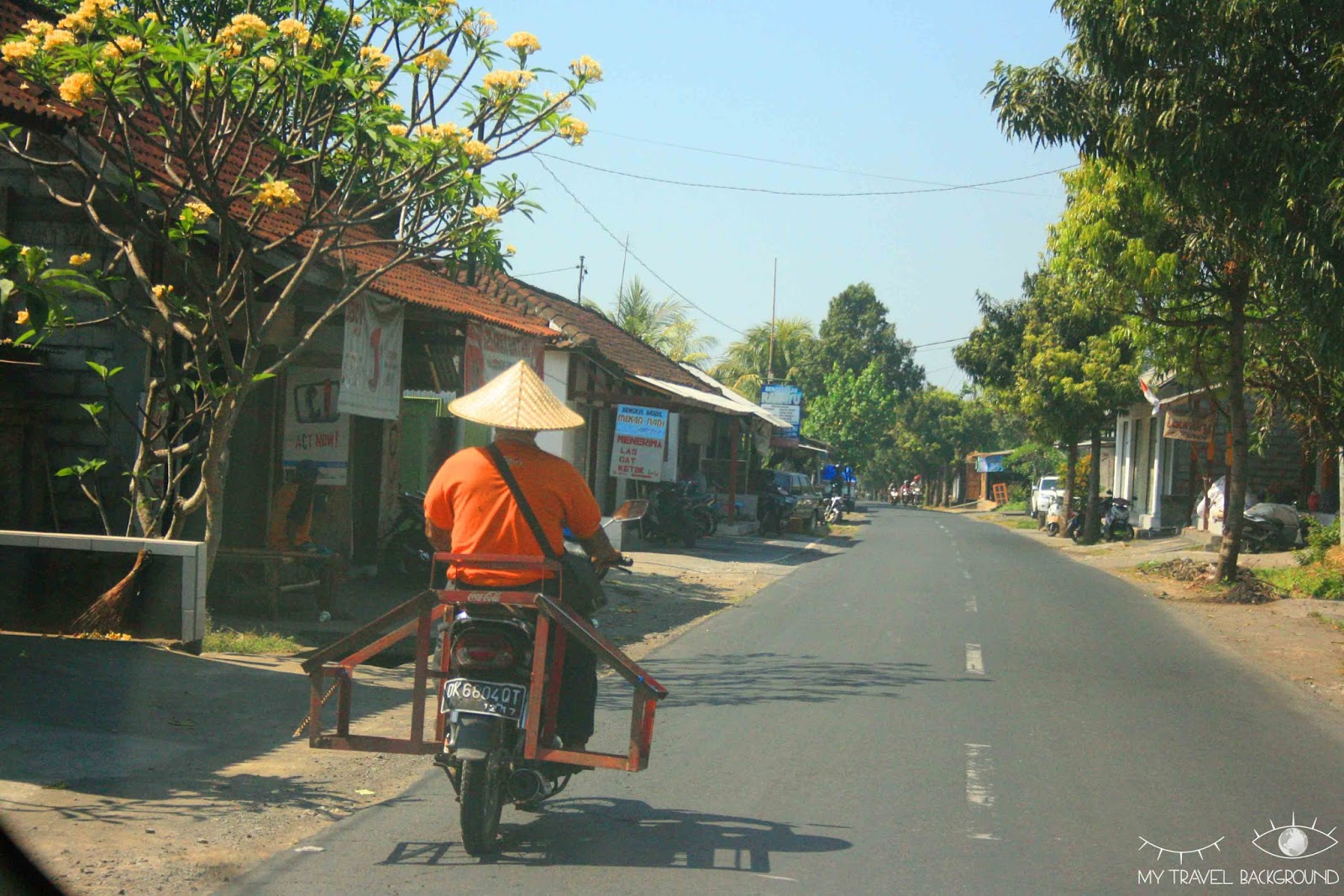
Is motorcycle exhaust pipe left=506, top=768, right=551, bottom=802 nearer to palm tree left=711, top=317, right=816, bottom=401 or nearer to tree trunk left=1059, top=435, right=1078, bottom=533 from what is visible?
tree trunk left=1059, top=435, right=1078, bottom=533

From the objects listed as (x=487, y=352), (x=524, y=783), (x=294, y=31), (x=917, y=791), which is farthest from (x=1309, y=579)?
(x=524, y=783)

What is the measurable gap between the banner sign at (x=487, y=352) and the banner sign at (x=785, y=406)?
28027 mm

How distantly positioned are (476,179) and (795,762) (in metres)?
4.97

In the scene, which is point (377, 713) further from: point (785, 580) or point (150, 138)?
point (785, 580)

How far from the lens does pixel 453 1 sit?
9.23 metres

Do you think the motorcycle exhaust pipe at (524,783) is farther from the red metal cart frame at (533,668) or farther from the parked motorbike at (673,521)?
the parked motorbike at (673,521)

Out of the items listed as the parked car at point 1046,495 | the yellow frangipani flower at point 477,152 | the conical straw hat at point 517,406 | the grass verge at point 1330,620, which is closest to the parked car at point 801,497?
the parked car at point 1046,495

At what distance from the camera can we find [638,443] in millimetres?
22922

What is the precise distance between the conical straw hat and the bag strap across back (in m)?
0.16

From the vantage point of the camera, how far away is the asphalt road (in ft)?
16.3

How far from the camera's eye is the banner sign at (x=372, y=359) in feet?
40.5

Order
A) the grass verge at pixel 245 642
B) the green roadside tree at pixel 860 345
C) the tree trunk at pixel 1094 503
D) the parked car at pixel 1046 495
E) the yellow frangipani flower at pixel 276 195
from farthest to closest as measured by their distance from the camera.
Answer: the green roadside tree at pixel 860 345 → the parked car at pixel 1046 495 → the tree trunk at pixel 1094 503 → the grass verge at pixel 245 642 → the yellow frangipani flower at pixel 276 195

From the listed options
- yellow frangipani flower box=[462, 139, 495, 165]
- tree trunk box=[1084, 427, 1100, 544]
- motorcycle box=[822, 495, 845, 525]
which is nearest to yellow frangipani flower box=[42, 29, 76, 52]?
yellow frangipani flower box=[462, 139, 495, 165]

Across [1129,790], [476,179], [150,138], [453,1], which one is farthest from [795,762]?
[150,138]
